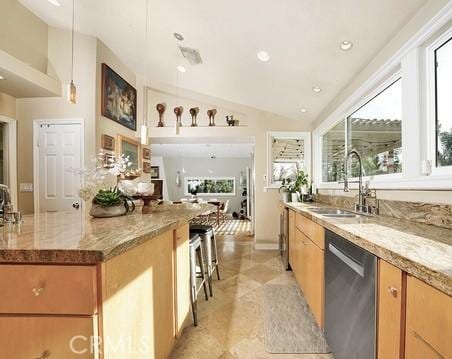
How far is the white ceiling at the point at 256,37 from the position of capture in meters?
1.87

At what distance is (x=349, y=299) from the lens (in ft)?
4.08

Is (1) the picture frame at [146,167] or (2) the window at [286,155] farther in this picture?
(1) the picture frame at [146,167]

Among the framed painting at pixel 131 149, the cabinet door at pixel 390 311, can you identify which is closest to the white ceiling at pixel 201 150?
the framed painting at pixel 131 149

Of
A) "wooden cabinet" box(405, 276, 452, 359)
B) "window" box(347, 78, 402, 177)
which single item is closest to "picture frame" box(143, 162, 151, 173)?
"window" box(347, 78, 402, 177)

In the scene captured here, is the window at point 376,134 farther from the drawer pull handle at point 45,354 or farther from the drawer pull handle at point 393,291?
the drawer pull handle at point 45,354

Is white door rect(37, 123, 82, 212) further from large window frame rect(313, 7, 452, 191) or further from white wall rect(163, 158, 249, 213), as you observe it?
white wall rect(163, 158, 249, 213)

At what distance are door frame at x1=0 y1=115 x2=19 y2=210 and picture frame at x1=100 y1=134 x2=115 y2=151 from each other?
1.34 m

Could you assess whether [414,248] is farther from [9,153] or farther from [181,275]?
[9,153]

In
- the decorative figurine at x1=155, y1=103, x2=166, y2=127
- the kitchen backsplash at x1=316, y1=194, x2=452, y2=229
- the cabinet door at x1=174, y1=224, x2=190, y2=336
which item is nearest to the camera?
the kitchen backsplash at x1=316, y1=194, x2=452, y2=229

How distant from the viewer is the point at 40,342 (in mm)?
809

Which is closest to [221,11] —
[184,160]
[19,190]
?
[19,190]

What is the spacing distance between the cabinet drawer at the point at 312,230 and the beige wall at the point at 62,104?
10.3ft

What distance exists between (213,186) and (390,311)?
31.7ft

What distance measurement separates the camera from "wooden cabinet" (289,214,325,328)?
1.72m
